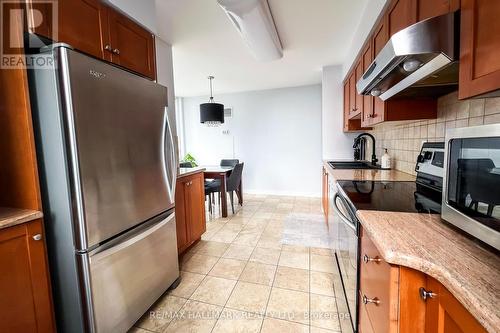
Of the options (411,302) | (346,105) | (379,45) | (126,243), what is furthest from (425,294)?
(346,105)

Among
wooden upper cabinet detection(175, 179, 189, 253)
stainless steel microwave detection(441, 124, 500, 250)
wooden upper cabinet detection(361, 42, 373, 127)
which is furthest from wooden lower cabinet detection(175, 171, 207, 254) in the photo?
stainless steel microwave detection(441, 124, 500, 250)

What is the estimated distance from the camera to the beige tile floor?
149 cm

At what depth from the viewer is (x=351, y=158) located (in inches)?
145

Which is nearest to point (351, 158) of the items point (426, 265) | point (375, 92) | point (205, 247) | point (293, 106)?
point (293, 106)

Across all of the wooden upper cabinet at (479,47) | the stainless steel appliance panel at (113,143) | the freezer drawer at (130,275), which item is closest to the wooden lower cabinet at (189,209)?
the freezer drawer at (130,275)

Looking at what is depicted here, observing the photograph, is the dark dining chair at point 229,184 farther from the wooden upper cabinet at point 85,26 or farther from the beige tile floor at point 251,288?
the wooden upper cabinet at point 85,26

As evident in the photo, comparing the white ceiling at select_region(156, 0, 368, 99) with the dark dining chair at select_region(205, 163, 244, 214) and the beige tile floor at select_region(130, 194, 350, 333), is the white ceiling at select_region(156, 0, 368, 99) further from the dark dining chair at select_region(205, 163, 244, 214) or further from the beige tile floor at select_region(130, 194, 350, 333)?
the beige tile floor at select_region(130, 194, 350, 333)

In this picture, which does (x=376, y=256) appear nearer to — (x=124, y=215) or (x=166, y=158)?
(x=124, y=215)

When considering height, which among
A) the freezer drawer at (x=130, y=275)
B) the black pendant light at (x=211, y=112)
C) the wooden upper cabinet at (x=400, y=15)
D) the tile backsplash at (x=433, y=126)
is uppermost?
the wooden upper cabinet at (x=400, y=15)

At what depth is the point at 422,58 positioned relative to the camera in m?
1.00

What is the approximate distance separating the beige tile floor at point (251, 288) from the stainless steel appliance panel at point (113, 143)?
754mm

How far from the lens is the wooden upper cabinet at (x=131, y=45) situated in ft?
4.93

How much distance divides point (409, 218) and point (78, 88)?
1633 millimetres

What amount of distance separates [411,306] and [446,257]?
0.63 feet
